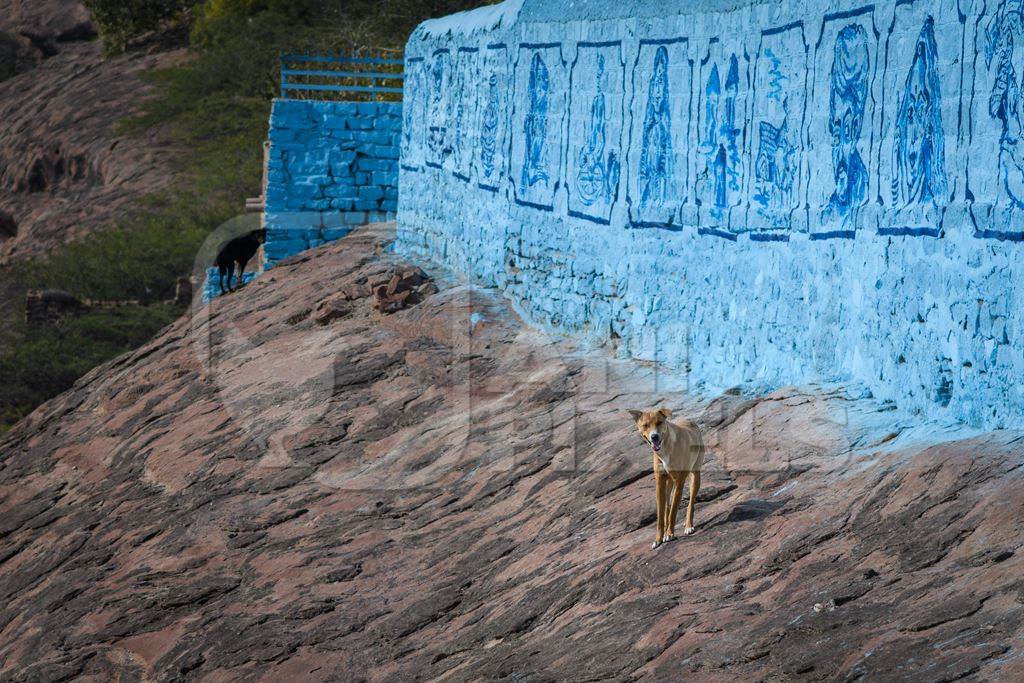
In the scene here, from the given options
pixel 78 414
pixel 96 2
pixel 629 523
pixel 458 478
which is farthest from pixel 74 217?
pixel 629 523

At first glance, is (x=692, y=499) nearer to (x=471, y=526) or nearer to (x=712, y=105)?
(x=471, y=526)

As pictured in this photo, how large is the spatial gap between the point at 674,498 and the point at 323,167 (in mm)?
11344

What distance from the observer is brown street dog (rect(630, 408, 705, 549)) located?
6.41 metres

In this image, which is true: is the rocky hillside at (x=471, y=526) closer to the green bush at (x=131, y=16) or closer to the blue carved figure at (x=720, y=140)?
the blue carved figure at (x=720, y=140)

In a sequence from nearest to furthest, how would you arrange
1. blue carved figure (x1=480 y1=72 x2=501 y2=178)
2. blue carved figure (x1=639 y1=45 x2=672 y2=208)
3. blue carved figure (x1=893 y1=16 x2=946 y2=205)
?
blue carved figure (x1=893 y1=16 x2=946 y2=205) < blue carved figure (x1=639 y1=45 x2=672 y2=208) < blue carved figure (x1=480 y1=72 x2=501 y2=178)

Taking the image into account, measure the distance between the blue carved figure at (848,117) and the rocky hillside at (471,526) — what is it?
1.12m

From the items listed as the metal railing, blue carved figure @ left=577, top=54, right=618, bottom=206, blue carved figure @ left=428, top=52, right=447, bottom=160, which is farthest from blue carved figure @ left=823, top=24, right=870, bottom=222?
the metal railing

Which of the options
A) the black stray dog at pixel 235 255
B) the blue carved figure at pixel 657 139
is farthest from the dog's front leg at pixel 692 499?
the black stray dog at pixel 235 255

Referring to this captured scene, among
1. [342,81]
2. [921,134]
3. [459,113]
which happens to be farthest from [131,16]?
[921,134]

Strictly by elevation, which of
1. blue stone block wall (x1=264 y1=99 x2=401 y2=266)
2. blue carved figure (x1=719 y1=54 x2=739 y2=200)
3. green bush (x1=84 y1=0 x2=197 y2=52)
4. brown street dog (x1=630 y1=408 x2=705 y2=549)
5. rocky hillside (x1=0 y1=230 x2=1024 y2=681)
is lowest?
rocky hillside (x1=0 y1=230 x2=1024 y2=681)

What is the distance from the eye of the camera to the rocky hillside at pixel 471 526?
19.2 ft

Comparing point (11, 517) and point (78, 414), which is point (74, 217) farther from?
point (11, 517)

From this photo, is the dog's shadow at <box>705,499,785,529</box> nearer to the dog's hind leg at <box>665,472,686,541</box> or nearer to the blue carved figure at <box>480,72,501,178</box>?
the dog's hind leg at <box>665,472,686,541</box>

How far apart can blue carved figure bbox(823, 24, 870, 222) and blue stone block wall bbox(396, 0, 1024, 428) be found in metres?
0.02
